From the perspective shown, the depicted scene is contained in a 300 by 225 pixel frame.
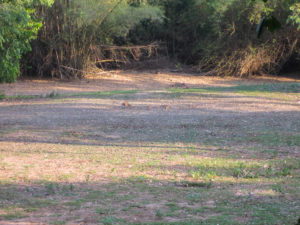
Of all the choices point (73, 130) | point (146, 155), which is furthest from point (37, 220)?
point (73, 130)

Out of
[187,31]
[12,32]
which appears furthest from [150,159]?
[187,31]

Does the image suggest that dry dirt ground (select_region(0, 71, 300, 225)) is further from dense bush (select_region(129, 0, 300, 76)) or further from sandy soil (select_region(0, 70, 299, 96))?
dense bush (select_region(129, 0, 300, 76))

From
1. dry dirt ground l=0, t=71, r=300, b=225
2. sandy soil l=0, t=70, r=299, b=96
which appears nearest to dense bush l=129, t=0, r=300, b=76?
sandy soil l=0, t=70, r=299, b=96

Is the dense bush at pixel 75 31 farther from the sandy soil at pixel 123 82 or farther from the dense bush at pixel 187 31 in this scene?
the sandy soil at pixel 123 82

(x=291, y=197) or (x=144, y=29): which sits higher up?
(x=144, y=29)

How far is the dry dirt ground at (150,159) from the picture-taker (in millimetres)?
4777

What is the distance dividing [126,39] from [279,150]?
57.7ft

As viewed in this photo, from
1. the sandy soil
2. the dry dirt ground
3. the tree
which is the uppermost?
the tree

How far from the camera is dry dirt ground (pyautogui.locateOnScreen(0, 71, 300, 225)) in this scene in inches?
188

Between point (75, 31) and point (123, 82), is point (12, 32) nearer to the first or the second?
point (75, 31)

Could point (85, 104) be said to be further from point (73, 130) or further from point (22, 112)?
point (73, 130)

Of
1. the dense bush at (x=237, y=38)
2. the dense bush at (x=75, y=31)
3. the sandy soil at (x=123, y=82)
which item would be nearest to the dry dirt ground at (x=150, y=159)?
the sandy soil at (x=123, y=82)

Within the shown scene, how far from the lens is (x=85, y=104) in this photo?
13.8m

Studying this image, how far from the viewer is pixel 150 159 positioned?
7422 millimetres
